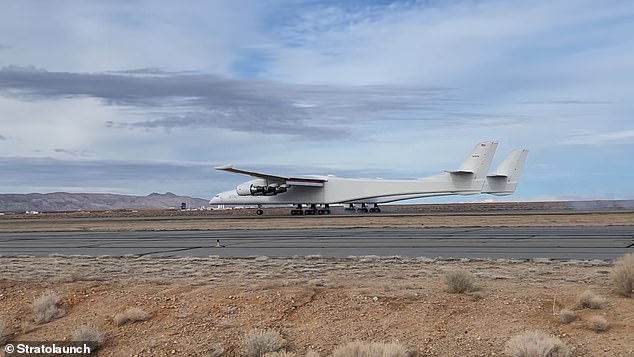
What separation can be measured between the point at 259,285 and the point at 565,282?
637 centimetres

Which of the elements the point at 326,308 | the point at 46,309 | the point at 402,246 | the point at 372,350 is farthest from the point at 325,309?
the point at 402,246

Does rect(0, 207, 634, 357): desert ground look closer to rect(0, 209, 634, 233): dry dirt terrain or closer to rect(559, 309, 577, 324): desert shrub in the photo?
rect(559, 309, 577, 324): desert shrub

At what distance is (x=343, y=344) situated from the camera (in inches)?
403

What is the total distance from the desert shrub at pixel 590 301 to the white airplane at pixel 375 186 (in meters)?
60.3

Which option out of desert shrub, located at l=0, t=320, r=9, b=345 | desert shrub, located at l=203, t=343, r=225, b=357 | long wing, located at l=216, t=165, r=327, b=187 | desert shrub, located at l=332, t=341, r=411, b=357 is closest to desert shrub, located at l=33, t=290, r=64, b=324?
desert shrub, located at l=0, t=320, r=9, b=345

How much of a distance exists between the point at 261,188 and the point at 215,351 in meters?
62.7

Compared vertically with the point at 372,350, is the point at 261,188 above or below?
above

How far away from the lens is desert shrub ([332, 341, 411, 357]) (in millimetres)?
9219

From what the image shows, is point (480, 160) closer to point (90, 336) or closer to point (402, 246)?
point (402, 246)

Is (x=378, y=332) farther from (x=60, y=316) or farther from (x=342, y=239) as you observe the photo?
(x=342, y=239)

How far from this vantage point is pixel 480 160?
239 feet

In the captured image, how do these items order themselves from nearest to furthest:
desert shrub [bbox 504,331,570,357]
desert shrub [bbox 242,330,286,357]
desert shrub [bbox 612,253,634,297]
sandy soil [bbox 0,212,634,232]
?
desert shrub [bbox 504,331,570,357]
desert shrub [bbox 242,330,286,357]
desert shrub [bbox 612,253,634,297]
sandy soil [bbox 0,212,634,232]

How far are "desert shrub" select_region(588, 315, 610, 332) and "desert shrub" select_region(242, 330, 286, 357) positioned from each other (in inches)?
185

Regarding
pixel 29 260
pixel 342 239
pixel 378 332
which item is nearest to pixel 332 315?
pixel 378 332
